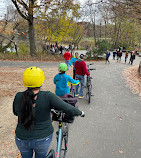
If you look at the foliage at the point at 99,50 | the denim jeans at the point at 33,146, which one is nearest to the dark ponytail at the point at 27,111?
the denim jeans at the point at 33,146

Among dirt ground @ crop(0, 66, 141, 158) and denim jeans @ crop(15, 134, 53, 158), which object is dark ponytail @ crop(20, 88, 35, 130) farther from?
dirt ground @ crop(0, 66, 141, 158)

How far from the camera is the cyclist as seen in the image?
5.76ft

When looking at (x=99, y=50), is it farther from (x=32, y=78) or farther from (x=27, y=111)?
(x=27, y=111)

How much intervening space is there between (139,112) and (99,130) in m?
2.20

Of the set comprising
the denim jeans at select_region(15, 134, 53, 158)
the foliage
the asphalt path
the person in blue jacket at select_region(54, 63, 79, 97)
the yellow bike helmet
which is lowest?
the asphalt path

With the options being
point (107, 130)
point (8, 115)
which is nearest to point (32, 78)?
point (107, 130)

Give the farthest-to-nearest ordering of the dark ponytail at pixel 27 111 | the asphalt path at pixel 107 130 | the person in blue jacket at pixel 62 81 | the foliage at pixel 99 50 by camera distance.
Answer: the foliage at pixel 99 50 < the person in blue jacket at pixel 62 81 < the asphalt path at pixel 107 130 < the dark ponytail at pixel 27 111

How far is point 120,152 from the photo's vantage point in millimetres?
3445

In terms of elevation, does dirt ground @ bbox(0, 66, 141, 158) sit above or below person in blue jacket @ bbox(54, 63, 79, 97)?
below

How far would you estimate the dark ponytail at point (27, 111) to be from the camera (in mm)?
1729

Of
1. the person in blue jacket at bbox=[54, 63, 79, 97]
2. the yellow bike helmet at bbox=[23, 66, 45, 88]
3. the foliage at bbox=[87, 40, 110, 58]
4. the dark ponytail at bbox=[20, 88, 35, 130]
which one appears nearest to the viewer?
the dark ponytail at bbox=[20, 88, 35, 130]

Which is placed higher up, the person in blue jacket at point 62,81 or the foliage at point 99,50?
the foliage at point 99,50

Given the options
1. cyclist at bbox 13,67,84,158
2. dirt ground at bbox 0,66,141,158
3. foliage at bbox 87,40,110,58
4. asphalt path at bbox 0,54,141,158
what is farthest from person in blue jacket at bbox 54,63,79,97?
foliage at bbox 87,40,110,58

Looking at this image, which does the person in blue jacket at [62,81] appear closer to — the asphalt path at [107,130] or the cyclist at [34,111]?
the asphalt path at [107,130]
